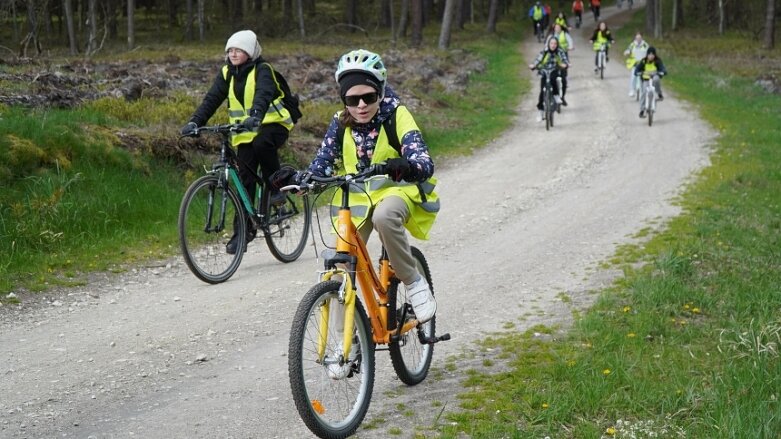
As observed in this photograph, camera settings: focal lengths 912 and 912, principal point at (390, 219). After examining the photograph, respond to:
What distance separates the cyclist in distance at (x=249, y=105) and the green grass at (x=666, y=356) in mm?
3298

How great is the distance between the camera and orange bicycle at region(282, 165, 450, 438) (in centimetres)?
454

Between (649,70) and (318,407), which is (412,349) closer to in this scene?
(318,407)

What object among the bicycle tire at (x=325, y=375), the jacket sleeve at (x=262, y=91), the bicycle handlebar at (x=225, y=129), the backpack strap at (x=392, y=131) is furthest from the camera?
the jacket sleeve at (x=262, y=91)

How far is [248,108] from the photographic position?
349 inches

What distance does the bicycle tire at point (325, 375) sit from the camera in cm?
446

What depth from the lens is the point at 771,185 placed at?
1337cm

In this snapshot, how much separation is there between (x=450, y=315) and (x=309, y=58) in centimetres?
2177

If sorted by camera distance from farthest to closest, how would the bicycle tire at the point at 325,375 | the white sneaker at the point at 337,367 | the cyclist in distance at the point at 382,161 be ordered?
the cyclist in distance at the point at 382,161 < the white sneaker at the point at 337,367 < the bicycle tire at the point at 325,375

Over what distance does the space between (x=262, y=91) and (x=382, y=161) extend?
371 centimetres

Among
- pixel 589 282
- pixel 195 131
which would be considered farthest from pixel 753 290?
pixel 195 131

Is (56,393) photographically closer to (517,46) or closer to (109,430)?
(109,430)

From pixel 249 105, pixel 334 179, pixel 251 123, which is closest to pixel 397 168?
pixel 334 179

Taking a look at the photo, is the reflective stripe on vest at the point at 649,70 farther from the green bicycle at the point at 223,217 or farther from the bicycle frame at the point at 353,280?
the bicycle frame at the point at 353,280

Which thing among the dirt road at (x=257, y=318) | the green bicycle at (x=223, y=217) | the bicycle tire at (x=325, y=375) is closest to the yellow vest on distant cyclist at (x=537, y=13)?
the dirt road at (x=257, y=318)
